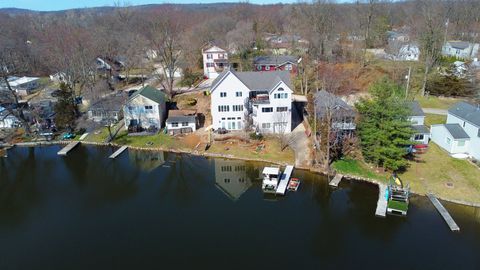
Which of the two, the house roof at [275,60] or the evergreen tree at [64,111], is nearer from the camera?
the evergreen tree at [64,111]

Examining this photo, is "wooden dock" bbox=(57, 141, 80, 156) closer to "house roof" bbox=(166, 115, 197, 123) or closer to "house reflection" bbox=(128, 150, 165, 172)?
"house reflection" bbox=(128, 150, 165, 172)

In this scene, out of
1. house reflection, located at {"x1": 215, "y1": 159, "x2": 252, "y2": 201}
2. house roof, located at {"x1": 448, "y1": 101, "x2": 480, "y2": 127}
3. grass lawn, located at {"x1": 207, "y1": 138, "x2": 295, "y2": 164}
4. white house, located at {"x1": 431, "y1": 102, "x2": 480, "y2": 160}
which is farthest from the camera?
grass lawn, located at {"x1": 207, "y1": 138, "x2": 295, "y2": 164}

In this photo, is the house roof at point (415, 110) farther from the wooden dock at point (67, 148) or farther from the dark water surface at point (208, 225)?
the wooden dock at point (67, 148)

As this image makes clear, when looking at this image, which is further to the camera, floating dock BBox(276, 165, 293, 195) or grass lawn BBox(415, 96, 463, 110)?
grass lawn BBox(415, 96, 463, 110)

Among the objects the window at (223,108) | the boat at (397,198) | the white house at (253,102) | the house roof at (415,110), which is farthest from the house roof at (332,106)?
the window at (223,108)

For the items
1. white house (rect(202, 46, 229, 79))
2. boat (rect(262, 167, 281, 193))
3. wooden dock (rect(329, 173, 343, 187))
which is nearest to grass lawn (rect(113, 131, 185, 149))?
boat (rect(262, 167, 281, 193))

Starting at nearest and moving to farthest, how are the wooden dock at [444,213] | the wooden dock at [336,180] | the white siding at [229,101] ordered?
the wooden dock at [444,213]
the wooden dock at [336,180]
the white siding at [229,101]

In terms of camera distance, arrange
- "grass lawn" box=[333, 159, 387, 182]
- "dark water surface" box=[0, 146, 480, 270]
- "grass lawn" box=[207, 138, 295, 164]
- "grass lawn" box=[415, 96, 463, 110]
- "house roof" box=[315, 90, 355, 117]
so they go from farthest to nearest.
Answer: "grass lawn" box=[415, 96, 463, 110] < "grass lawn" box=[207, 138, 295, 164] < "house roof" box=[315, 90, 355, 117] < "grass lawn" box=[333, 159, 387, 182] < "dark water surface" box=[0, 146, 480, 270]
